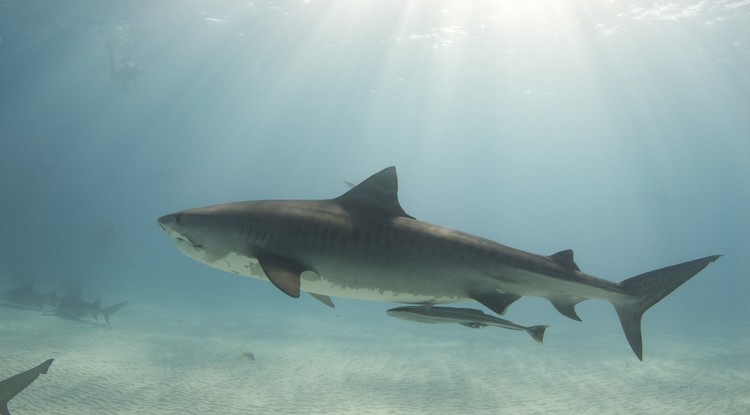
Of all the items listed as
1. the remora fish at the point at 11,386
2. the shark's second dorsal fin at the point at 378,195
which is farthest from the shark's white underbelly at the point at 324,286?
the remora fish at the point at 11,386

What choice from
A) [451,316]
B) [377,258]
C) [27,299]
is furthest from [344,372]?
[27,299]

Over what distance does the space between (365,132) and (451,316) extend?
314 feet

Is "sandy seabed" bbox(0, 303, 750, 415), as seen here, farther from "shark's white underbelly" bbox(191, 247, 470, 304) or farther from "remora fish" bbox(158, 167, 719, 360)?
"remora fish" bbox(158, 167, 719, 360)

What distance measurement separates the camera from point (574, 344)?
2138cm

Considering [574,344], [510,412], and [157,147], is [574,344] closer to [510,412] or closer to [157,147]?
[510,412]

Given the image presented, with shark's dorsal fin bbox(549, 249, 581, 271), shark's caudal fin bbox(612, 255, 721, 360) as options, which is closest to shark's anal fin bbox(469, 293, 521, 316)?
shark's dorsal fin bbox(549, 249, 581, 271)

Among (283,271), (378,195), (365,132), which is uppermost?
(365,132)

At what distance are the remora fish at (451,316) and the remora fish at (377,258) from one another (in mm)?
119

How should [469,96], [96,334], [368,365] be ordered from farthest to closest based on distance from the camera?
[469,96]
[96,334]
[368,365]

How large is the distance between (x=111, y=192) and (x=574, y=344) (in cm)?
21327

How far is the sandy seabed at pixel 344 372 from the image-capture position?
31.9ft

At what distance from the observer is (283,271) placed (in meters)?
3.76

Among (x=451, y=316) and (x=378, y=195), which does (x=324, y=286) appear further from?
(x=451, y=316)

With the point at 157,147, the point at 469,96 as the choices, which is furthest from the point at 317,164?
the point at 469,96
